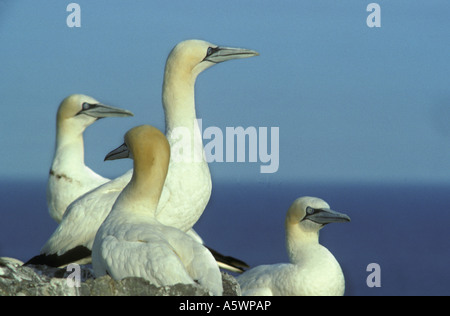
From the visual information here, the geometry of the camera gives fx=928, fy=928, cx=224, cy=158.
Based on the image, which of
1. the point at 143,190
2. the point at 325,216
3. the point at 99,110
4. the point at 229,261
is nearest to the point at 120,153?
the point at 143,190

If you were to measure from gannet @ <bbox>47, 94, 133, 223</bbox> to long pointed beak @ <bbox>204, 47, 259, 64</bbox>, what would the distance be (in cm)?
122

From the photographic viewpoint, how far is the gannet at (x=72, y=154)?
9188 millimetres

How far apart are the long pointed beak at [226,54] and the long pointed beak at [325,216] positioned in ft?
5.88

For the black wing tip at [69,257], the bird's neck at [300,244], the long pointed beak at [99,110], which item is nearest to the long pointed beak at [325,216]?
the bird's neck at [300,244]

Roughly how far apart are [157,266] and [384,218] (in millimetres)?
63892

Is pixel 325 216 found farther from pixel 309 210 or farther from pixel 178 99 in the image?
pixel 178 99

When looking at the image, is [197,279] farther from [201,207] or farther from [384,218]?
[384,218]

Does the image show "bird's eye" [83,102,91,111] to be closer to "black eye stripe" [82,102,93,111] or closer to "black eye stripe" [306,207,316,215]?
"black eye stripe" [82,102,93,111]

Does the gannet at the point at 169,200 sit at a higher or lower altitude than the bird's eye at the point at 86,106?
lower

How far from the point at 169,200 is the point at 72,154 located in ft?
7.09

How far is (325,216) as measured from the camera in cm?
940

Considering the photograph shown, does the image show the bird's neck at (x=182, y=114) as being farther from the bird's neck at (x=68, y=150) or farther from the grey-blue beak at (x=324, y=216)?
the grey-blue beak at (x=324, y=216)
